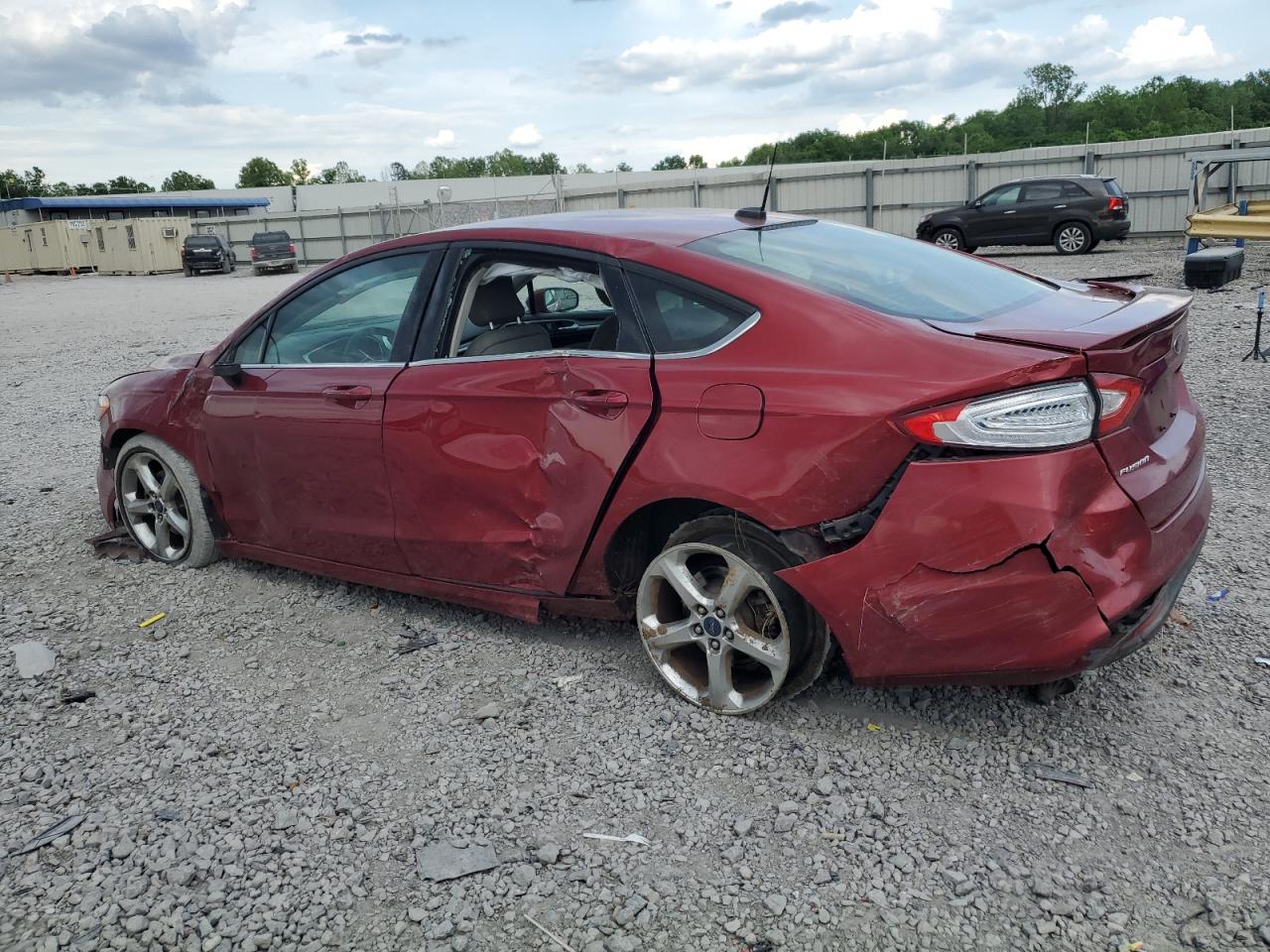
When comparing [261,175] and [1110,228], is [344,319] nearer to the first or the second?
[1110,228]

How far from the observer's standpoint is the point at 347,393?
4.00 meters

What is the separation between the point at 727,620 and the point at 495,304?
1530mm

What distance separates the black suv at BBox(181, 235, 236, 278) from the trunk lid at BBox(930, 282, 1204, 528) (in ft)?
123

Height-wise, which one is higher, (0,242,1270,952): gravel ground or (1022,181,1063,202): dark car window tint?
(1022,181,1063,202): dark car window tint

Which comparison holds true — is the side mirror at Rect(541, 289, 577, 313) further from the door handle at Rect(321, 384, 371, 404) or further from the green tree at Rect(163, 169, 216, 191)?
the green tree at Rect(163, 169, 216, 191)

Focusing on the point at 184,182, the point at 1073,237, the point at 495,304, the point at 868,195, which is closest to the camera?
the point at 495,304

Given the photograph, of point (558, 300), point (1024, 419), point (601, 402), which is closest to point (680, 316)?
point (601, 402)

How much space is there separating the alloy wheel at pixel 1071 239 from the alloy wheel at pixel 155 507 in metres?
20.3

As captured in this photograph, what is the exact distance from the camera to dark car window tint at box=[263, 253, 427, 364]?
4027 millimetres

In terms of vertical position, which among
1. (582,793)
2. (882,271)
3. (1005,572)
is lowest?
(582,793)

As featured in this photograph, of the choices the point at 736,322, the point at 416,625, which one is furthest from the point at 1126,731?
the point at 416,625

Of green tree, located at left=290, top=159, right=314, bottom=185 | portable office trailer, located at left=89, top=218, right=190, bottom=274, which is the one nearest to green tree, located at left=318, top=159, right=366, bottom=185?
green tree, located at left=290, top=159, right=314, bottom=185

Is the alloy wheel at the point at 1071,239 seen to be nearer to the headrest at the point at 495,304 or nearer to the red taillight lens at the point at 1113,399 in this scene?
the headrest at the point at 495,304

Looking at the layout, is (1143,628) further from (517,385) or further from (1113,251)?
(1113,251)
